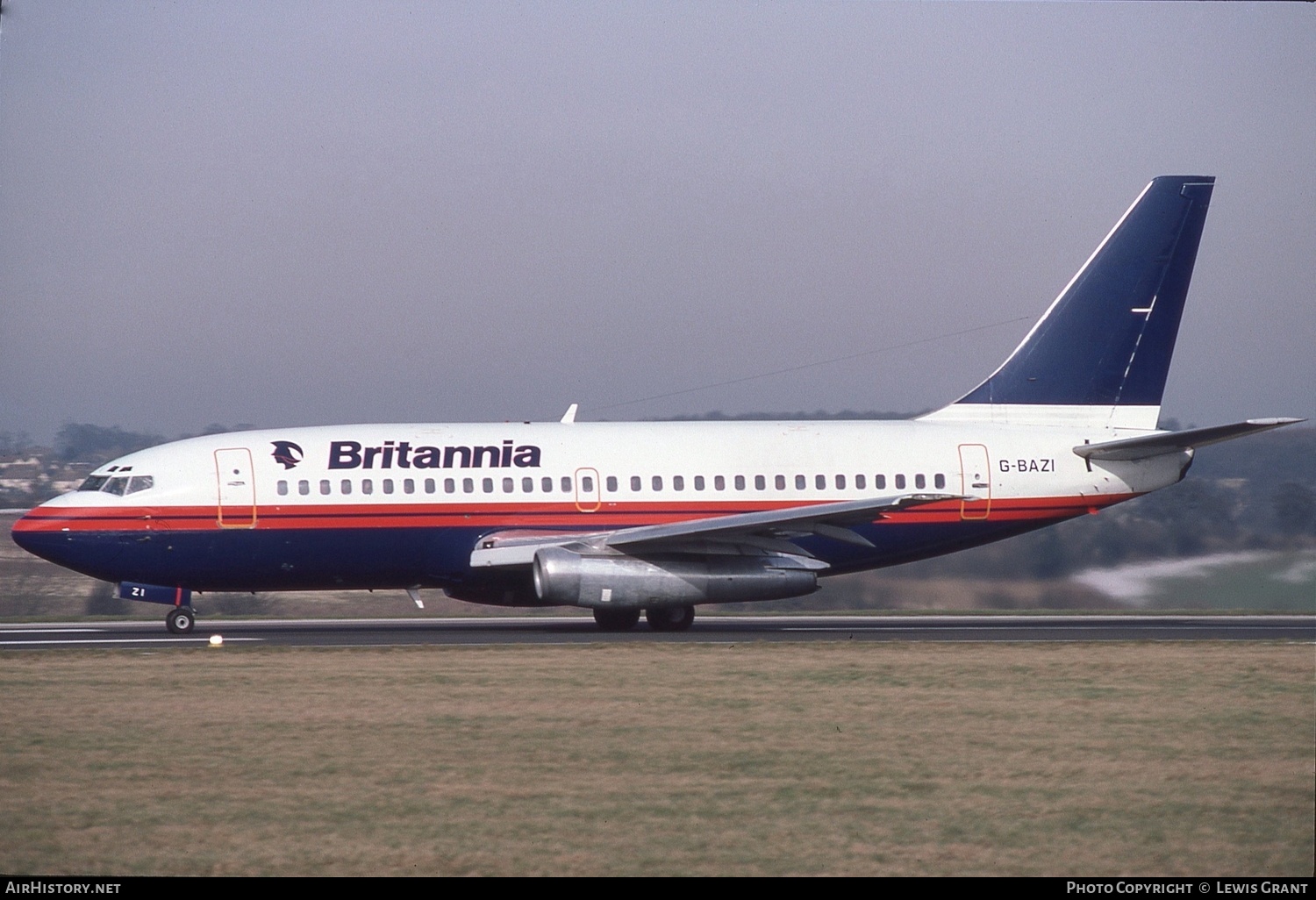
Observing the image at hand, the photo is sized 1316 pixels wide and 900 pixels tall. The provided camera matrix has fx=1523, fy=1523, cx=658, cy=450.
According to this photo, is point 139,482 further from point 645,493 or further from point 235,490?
point 645,493

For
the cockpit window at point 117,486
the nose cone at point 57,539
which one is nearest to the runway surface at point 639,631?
the nose cone at point 57,539

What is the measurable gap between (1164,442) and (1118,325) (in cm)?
339

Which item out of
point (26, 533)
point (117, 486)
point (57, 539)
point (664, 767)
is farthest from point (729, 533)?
point (664, 767)

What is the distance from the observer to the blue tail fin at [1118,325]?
97.2ft

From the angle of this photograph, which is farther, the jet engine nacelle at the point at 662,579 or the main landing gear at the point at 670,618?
the main landing gear at the point at 670,618

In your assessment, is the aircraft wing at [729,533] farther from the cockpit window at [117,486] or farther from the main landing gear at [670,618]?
the cockpit window at [117,486]

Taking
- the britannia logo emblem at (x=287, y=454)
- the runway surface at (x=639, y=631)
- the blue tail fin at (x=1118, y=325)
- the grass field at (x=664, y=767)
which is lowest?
the grass field at (x=664, y=767)

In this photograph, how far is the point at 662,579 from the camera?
25.2 meters

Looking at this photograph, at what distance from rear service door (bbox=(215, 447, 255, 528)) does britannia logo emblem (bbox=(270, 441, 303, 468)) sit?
0.48m

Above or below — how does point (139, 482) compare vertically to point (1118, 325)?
below

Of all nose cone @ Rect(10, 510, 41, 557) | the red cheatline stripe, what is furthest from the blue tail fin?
nose cone @ Rect(10, 510, 41, 557)

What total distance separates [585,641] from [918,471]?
24.6ft

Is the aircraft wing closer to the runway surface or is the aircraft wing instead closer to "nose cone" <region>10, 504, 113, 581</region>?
the runway surface

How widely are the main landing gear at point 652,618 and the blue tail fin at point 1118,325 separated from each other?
713 cm
